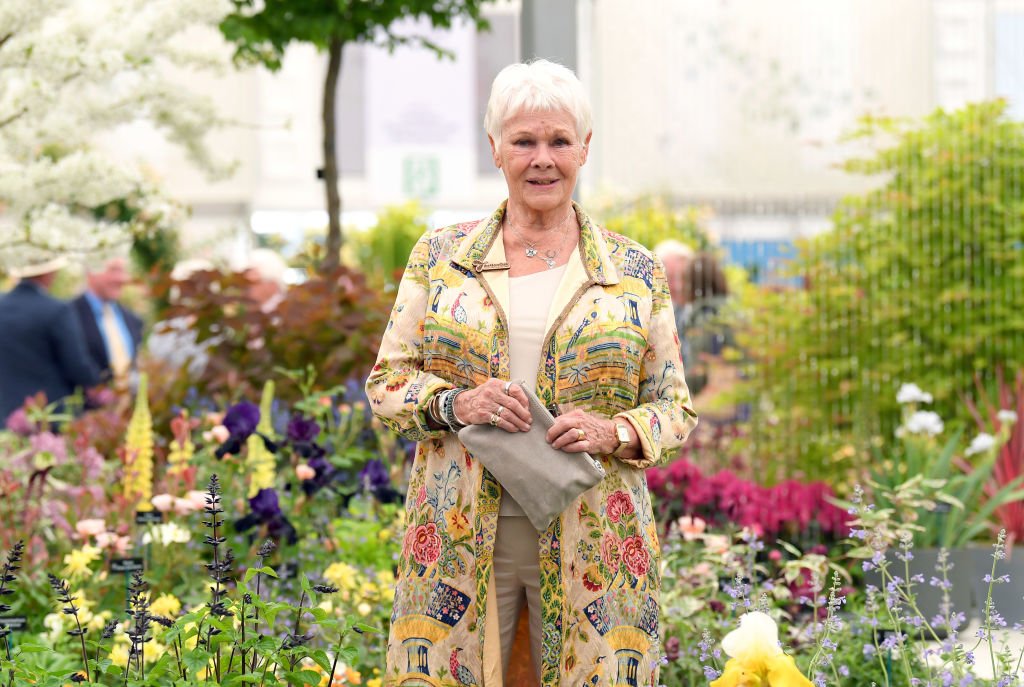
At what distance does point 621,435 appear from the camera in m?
2.23

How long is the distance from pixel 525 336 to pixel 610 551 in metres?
0.42

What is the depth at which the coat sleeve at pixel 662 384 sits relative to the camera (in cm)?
230

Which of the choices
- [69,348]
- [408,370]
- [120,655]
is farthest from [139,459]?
[69,348]

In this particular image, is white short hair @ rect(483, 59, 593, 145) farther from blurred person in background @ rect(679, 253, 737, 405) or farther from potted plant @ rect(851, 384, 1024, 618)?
blurred person in background @ rect(679, 253, 737, 405)

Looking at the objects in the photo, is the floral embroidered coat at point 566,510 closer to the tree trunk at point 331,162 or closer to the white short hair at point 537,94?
the white short hair at point 537,94

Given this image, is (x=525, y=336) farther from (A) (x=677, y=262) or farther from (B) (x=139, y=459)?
(A) (x=677, y=262)

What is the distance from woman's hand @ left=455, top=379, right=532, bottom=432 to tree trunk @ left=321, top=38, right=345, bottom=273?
3.83 meters

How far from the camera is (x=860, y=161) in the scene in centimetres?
572

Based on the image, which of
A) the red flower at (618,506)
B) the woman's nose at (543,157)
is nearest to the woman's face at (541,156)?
the woman's nose at (543,157)

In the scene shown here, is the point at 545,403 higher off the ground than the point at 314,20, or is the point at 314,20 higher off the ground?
the point at 314,20

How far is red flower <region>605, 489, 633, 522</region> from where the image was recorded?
2307 mm

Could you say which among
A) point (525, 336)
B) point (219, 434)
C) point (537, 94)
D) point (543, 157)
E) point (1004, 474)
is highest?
point (537, 94)

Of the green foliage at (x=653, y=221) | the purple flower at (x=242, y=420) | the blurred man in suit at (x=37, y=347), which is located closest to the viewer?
the purple flower at (x=242, y=420)

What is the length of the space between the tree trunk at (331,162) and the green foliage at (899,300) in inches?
78.9
